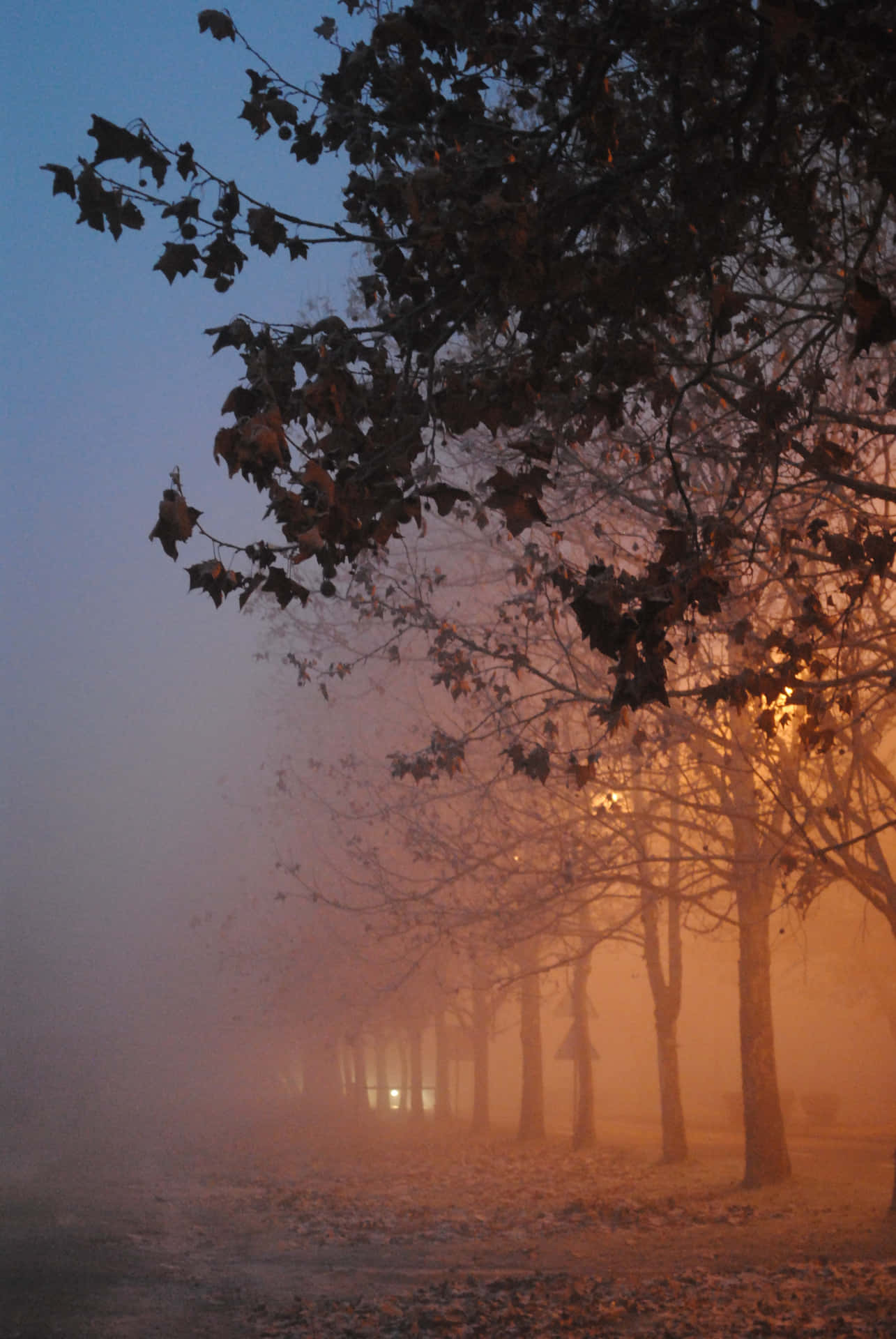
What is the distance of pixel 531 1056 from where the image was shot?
1076 inches

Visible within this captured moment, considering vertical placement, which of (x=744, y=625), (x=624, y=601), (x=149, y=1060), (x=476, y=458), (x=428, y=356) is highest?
(x=476, y=458)

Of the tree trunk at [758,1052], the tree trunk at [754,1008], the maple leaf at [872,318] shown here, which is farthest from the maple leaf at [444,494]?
the tree trunk at [758,1052]

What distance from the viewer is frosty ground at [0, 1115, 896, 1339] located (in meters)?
8.48

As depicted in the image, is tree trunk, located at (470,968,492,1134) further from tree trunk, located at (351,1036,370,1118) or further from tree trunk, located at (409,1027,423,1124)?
tree trunk, located at (351,1036,370,1118)

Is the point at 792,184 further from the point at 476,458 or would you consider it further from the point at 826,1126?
the point at 826,1126

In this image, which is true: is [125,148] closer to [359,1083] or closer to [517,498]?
[517,498]

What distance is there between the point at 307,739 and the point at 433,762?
2405 cm

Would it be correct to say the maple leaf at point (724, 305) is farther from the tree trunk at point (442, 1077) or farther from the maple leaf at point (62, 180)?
the tree trunk at point (442, 1077)

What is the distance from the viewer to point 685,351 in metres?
7.63

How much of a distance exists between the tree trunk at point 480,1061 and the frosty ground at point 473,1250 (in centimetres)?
761

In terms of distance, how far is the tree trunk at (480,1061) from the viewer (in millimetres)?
31234

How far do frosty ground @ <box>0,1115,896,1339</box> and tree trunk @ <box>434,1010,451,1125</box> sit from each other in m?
15.5

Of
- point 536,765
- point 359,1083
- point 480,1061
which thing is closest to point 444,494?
point 536,765

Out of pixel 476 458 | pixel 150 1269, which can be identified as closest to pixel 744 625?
pixel 476 458
